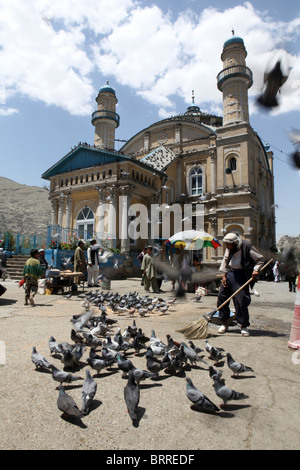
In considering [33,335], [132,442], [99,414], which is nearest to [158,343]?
[99,414]

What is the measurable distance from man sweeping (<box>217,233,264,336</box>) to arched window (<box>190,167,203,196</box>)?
22155mm

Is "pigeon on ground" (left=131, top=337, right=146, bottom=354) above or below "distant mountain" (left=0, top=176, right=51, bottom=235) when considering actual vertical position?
below

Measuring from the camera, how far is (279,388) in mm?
2916

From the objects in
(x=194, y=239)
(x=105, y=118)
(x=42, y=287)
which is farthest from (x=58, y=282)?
(x=105, y=118)

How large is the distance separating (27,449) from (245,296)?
4034 millimetres

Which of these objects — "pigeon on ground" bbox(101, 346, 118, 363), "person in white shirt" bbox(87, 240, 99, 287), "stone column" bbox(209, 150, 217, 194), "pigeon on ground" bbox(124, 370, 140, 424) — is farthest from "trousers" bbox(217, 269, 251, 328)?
"stone column" bbox(209, 150, 217, 194)

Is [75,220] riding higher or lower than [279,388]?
higher

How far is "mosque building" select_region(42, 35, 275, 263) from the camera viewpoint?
65.2ft

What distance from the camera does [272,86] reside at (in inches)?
208

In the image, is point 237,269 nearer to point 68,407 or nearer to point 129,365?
point 129,365

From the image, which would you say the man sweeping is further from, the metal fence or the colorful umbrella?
the metal fence

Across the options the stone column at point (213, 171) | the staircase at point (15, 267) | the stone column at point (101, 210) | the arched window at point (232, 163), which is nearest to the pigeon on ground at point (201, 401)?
the staircase at point (15, 267)
